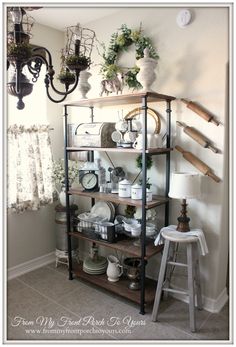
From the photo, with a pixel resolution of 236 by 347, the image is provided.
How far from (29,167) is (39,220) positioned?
59 centimetres

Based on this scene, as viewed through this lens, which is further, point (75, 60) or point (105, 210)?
point (105, 210)

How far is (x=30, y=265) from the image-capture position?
2.88 m

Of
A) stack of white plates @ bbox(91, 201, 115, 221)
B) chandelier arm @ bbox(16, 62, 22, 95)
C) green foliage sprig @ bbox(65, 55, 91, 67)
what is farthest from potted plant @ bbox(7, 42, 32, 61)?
stack of white plates @ bbox(91, 201, 115, 221)

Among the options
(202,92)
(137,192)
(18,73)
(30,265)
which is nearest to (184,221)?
(137,192)

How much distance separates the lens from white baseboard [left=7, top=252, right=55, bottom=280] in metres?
2.72

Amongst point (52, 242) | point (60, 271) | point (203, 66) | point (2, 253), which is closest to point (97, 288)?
point (60, 271)

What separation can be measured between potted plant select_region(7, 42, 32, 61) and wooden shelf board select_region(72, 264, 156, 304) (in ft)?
6.18

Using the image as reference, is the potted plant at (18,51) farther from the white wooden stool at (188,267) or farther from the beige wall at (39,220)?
the beige wall at (39,220)

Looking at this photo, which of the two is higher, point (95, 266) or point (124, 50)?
point (124, 50)

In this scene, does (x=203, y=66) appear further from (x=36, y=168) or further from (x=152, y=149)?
(x=36, y=168)

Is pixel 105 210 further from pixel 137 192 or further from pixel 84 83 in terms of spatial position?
pixel 84 83

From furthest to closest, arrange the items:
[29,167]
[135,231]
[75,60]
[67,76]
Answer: [29,167]
[135,231]
[67,76]
[75,60]

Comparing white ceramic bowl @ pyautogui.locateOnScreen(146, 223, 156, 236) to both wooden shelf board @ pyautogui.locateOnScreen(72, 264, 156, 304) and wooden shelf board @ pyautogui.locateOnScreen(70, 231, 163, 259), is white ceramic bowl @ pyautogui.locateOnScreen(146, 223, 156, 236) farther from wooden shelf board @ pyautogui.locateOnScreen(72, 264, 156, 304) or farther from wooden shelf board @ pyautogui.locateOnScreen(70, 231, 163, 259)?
wooden shelf board @ pyautogui.locateOnScreen(72, 264, 156, 304)

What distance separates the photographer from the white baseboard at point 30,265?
2.72m
